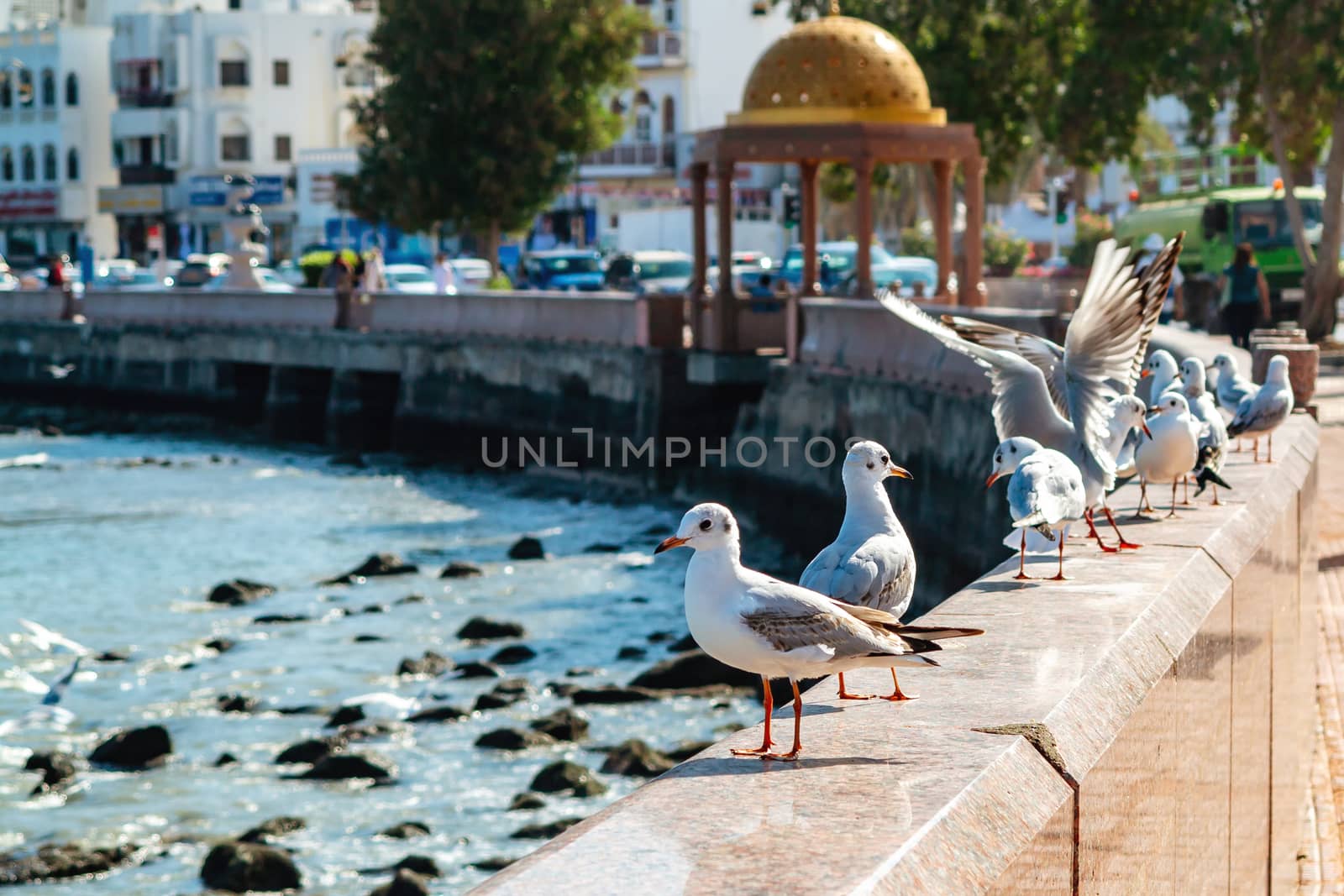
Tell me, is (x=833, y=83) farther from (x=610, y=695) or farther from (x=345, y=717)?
(x=345, y=717)

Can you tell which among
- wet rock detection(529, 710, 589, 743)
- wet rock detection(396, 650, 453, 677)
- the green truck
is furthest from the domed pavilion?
wet rock detection(529, 710, 589, 743)

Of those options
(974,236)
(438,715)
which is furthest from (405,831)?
(974,236)

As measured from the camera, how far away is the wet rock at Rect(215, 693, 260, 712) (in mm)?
16922

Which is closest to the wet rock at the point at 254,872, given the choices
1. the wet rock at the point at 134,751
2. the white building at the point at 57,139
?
the wet rock at the point at 134,751

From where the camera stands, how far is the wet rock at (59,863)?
12250 millimetres

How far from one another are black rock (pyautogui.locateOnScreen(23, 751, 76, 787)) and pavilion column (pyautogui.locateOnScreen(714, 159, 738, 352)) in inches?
575

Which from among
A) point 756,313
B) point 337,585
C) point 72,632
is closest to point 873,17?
point 756,313

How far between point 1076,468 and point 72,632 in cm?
1669

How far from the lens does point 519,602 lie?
22375 millimetres

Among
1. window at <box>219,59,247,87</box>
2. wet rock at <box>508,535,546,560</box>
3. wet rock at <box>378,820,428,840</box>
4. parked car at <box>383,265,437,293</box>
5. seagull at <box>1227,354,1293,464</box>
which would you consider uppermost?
window at <box>219,59,247,87</box>

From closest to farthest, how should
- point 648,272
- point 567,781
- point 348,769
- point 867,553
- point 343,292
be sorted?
point 867,553 < point 567,781 < point 348,769 < point 343,292 < point 648,272

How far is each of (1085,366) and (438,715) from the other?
31.3 ft

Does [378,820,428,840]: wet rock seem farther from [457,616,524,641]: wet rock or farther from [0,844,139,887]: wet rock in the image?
[457,616,524,641]: wet rock

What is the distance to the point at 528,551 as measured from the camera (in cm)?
2523
